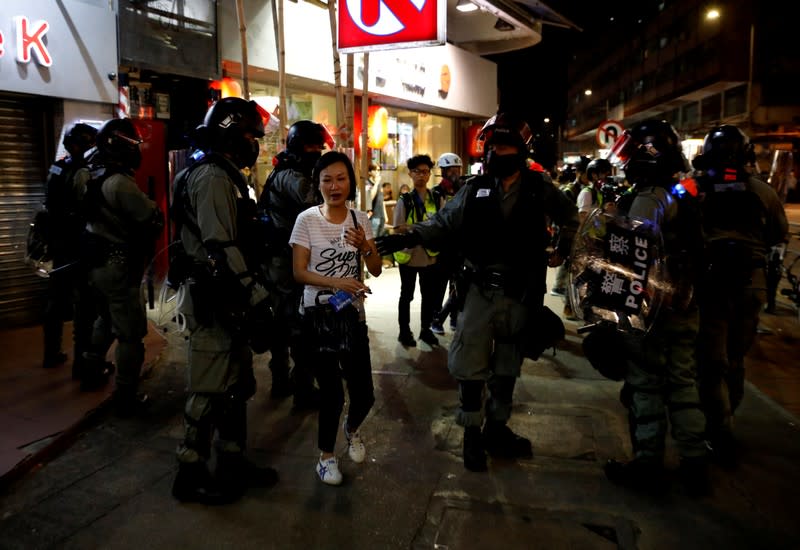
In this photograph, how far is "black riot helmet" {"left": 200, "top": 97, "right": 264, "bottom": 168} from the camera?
3.70 meters

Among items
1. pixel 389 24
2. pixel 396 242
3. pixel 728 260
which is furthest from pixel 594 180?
pixel 396 242

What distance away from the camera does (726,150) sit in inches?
173

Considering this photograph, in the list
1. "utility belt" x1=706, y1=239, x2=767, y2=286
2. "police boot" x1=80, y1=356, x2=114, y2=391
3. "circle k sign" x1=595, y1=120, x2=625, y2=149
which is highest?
"circle k sign" x1=595, y1=120, x2=625, y2=149

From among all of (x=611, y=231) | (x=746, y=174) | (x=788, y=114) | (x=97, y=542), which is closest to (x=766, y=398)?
(x=746, y=174)

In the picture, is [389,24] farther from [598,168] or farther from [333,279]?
[598,168]

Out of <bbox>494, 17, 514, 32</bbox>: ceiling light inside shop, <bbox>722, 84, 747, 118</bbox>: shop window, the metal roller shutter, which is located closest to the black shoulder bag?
the metal roller shutter

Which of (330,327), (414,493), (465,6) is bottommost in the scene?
(414,493)

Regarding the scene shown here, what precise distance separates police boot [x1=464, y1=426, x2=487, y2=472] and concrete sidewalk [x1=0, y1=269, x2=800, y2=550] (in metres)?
0.07

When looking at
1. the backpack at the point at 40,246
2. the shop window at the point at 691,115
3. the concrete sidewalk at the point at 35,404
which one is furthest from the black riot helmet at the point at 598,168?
the shop window at the point at 691,115

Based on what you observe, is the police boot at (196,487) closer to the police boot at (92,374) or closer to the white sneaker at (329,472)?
the white sneaker at (329,472)

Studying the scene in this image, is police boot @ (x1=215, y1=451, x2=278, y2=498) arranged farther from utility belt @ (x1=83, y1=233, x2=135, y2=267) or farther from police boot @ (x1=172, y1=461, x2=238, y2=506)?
utility belt @ (x1=83, y1=233, x2=135, y2=267)

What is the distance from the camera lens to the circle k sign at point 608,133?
1274 cm

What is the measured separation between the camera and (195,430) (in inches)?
146

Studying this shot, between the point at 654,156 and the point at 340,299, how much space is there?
211 centimetres
